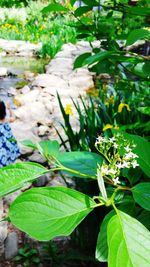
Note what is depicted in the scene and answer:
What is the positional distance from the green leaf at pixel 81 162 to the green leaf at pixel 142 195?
0.10 meters

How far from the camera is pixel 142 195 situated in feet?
2.07

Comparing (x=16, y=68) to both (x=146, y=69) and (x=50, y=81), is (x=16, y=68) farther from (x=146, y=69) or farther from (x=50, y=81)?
(x=146, y=69)

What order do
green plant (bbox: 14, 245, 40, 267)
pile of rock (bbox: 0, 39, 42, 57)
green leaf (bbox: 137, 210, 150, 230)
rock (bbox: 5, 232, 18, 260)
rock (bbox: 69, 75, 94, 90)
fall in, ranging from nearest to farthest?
green leaf (bbox: 137, 210, 150, 230)
green plant (bbox: 14, 245, 40, 267)
rock (bbox: 5, 232, 18, 260)
rock (bbox: 69, 75, 94, 90)
pile of rock (bbox: 0, 39, 42, 57)

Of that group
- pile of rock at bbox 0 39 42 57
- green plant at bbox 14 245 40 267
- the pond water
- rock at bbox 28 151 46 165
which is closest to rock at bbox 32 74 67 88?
the pond water

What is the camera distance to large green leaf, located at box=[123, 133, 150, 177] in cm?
74

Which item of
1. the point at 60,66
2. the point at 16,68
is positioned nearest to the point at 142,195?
the point at 60,66

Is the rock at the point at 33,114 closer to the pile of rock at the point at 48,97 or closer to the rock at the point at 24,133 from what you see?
the pile of rock at the point at 48,97

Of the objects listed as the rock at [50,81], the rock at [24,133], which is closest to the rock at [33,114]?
the rock at [24,133]

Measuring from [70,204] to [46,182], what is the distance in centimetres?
285

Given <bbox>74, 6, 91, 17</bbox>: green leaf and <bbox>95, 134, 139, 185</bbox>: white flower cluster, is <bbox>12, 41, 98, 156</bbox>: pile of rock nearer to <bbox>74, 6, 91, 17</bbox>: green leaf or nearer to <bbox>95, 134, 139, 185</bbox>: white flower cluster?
<bbox>74, 6, 91, 17</bbox>: green leaf

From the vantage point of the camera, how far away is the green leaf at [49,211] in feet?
1.60

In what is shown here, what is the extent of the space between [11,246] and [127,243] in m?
2.31

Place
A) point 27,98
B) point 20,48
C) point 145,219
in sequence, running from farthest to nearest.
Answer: point 20,48, point 27,98, point 145,219

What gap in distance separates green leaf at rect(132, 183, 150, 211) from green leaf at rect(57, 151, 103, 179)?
Result: 10 cm
